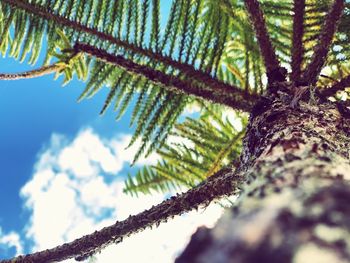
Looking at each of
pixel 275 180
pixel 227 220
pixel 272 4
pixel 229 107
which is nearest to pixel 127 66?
pixel 229 107

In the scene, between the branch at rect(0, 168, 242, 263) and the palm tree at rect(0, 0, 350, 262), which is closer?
the palm tree at rect(0, 0, 350, 262)

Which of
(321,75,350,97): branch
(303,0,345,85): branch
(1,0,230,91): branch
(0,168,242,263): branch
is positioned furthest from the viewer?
(1,0,230,91): branch

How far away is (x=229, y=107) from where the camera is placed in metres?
2.12

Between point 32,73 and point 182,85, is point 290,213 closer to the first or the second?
point 182,85

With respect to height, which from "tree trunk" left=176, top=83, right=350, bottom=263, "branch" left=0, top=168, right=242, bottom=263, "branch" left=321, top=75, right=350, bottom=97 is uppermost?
"branch" left=321, top=75, right=350, bottom=97

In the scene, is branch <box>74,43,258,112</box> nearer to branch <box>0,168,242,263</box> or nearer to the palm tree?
the palm tree

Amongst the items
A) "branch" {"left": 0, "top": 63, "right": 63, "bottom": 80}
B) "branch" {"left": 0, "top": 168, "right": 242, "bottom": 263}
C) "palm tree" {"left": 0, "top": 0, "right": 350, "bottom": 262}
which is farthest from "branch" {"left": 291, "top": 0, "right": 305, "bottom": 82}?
"branch" {"left": 0, "top": 63, "right": 63, "bottom": 80}

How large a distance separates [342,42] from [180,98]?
75 cm

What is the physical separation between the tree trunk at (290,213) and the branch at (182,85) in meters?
1.07

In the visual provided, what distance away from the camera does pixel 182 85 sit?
2.11 m

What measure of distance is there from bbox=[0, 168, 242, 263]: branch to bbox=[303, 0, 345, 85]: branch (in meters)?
0.43

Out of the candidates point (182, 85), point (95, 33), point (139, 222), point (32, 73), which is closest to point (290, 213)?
point (139, 222)

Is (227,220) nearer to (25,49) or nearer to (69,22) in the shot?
(69,22)

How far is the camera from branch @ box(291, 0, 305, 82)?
195cm
